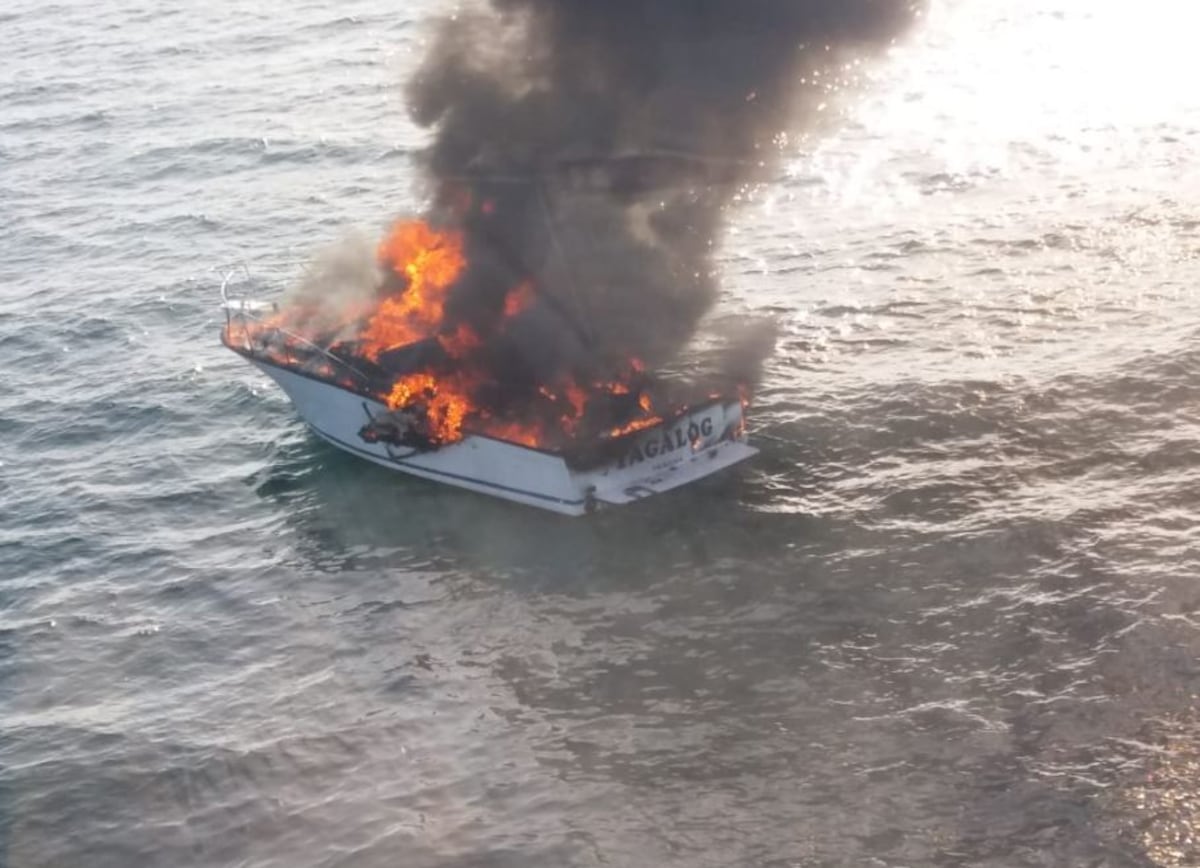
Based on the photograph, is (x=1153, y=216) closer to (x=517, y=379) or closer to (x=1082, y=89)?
(x=1082, y=89)

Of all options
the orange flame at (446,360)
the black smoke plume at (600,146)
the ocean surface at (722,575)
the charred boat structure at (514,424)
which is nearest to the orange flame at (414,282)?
the orange flame at (446,360)

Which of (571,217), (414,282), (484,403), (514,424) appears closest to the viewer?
Answer: (514,424)

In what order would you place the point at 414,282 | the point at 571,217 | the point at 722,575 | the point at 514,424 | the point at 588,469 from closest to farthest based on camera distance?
the point at 722,575 → the point at 588,469 → the point at 514,424 → the point at 571,217 → the point at 414,282

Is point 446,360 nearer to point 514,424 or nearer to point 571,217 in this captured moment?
point 514,424

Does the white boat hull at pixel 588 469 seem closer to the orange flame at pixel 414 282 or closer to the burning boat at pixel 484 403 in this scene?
the burning boat at pixel 484 403

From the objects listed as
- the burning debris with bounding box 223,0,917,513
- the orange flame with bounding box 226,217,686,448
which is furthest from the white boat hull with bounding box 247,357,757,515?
the orange flame with bounding box 226,217,686,448

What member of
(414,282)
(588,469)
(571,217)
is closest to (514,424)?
(588,469)

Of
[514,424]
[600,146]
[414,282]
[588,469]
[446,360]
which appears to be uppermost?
[600,146]
